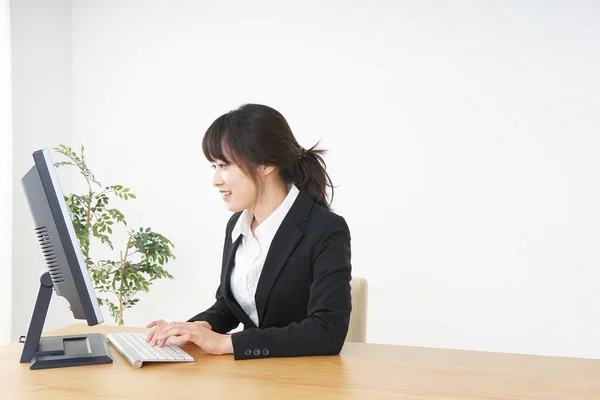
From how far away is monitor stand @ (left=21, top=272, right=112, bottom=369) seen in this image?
1602mm

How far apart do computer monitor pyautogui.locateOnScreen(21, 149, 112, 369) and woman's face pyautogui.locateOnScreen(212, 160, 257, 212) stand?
0.55 meters

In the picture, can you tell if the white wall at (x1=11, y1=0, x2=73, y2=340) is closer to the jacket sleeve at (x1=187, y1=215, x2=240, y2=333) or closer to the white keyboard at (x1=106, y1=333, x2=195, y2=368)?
the jacket sleeve at (x1=187, y1=215, x2=240, y2=333)

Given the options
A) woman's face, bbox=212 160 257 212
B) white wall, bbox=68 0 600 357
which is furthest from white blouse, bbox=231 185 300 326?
white wall, bbox=68 0 600 357

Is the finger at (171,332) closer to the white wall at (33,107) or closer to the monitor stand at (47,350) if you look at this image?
the monitor stand at (47,350)

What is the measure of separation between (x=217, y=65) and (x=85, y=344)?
9.94ft

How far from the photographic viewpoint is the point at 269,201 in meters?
2.15

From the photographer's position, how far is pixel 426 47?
4086mm

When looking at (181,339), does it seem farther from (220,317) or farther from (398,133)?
(398,133)

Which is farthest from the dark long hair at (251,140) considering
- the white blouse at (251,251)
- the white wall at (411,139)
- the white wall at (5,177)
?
the white wall at (5,177)

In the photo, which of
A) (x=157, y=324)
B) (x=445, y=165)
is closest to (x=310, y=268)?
(x=157, y=324)

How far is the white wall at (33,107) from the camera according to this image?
167 inches

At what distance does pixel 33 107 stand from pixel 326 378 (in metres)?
3.56

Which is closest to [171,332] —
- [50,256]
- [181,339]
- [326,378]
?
[181,339]

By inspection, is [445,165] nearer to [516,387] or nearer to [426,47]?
[426,47]
